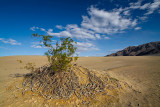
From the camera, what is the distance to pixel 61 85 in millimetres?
4043

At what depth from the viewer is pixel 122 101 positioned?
3.50 metres

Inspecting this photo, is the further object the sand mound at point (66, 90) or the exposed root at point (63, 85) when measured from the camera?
the exposed root at point (63, 85)

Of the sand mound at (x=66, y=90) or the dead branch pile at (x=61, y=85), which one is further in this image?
the dead branch pile at (x=61, y=85)

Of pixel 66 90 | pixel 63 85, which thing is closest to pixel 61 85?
pixel 63 85

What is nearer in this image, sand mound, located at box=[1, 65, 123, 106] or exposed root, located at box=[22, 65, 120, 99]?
sand mound, located at box=[1, 65, 123, 106]

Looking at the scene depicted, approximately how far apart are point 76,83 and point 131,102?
86.2 inches

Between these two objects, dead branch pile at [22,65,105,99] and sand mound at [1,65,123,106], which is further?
dead branch pile at [22,65,105,99]

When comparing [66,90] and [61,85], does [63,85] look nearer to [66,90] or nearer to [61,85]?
[61,85]

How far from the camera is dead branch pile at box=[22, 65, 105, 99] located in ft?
12.4

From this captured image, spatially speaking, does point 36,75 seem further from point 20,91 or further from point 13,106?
point 13,106

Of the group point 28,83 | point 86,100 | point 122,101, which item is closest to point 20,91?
point 28,83

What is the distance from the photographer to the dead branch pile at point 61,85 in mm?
3777

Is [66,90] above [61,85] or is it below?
below

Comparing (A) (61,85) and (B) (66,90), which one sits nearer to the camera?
(B) (66,90)
